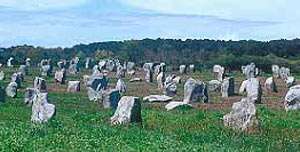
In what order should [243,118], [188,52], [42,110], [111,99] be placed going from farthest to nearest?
[188,52]
[111,99]
[42,110]
[243,118]

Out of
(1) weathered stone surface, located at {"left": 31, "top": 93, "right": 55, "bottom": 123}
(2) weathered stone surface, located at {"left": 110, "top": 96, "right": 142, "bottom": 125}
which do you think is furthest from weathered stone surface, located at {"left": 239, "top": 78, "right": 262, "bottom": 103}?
(1) weathered stone surface, located at {"left": 31, "top": 93, "right": 55, "bottom": 123}

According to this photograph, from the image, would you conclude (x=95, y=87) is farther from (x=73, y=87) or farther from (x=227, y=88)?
(x=227, y=88)

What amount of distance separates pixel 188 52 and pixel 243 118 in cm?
11559

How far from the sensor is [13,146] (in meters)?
17.8

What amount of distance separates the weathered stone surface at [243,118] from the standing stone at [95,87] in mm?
17098

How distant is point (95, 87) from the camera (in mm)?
49812

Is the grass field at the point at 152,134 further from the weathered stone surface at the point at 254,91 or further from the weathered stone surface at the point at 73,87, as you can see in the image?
the weathered stone surface at the point at 73,87

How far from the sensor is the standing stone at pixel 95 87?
45.6 meters

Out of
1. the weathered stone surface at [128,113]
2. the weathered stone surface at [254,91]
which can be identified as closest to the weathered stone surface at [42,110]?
the weathered stone surface at [128,113]

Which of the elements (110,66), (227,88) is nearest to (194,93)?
(227,88)

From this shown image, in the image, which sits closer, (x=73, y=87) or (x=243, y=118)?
(x=243, y=118)

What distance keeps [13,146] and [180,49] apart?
446ft

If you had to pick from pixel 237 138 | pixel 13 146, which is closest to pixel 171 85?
pixel 237 138

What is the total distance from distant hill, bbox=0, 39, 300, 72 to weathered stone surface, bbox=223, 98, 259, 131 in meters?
72.1
